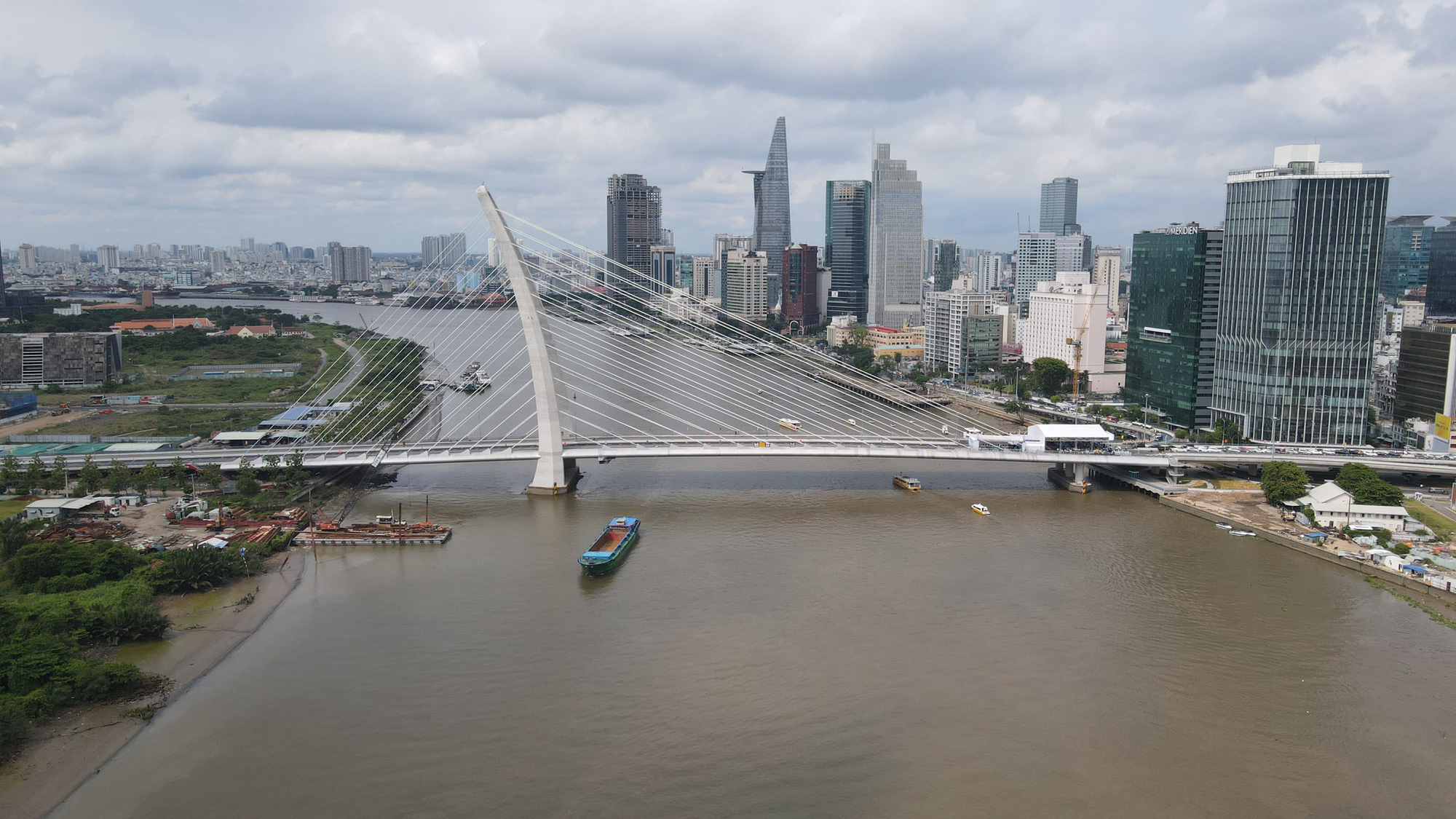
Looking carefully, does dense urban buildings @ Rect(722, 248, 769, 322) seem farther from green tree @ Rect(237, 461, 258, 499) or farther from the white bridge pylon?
green tree @ Rect(237, 461, 258, 499)

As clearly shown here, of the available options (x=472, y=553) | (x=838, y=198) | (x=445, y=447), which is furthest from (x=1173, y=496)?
(x=838, y=198)

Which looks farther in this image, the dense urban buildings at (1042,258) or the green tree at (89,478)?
the dense urban buildings at (1042,258)

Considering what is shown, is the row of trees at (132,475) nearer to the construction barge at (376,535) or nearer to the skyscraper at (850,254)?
the construction barge at (376,535)

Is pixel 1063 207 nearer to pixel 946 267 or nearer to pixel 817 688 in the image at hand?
pixel 946 267

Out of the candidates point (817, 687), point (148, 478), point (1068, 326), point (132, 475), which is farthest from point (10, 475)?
point (1068, 326)

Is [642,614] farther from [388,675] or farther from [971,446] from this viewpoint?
[971,446]

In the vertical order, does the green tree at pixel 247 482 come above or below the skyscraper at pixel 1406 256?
below

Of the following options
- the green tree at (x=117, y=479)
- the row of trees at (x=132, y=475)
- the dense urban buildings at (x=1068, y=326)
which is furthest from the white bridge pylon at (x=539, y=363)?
the dense urban buildings at (x=1068, y=326)
